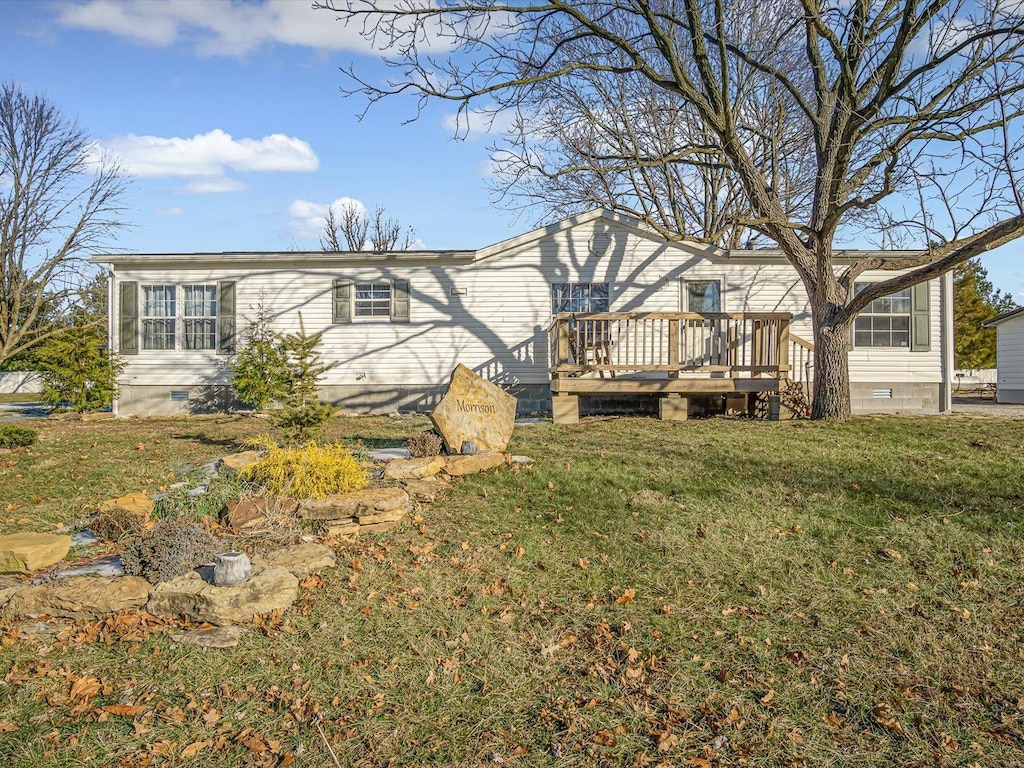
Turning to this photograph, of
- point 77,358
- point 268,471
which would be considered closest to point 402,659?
point 268,471

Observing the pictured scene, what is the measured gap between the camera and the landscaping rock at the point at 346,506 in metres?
5.68

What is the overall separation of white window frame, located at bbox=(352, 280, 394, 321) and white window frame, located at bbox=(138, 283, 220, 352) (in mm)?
2958

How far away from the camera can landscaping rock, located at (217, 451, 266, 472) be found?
7089 millimetres

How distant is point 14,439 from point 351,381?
19.7 ft

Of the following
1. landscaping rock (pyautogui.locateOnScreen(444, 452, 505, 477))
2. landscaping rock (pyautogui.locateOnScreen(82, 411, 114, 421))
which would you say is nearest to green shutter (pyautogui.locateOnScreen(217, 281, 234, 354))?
landscaping rock (pyautogui.locateOnScreen(82, 411, 114, 421))

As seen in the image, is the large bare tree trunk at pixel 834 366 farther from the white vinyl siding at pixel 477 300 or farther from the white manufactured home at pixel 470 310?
the white vinyl siding at pixel 477 300

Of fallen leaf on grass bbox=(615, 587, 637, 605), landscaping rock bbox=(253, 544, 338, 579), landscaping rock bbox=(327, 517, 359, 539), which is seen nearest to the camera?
fallen leaf on grass bbox=(615, 587, 637, 605)

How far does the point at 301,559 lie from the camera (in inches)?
193

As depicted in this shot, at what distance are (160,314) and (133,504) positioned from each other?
31.5 ft

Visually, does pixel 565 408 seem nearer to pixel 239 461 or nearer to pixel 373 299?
pixel 373 299

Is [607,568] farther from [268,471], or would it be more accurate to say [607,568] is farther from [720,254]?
[720,254]

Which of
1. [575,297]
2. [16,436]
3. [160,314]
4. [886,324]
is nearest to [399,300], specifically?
[575,297]

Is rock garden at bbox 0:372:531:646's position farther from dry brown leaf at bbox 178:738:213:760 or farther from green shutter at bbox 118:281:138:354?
green shutter at bbox 118:281:138:354

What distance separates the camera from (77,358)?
43.8 feet
